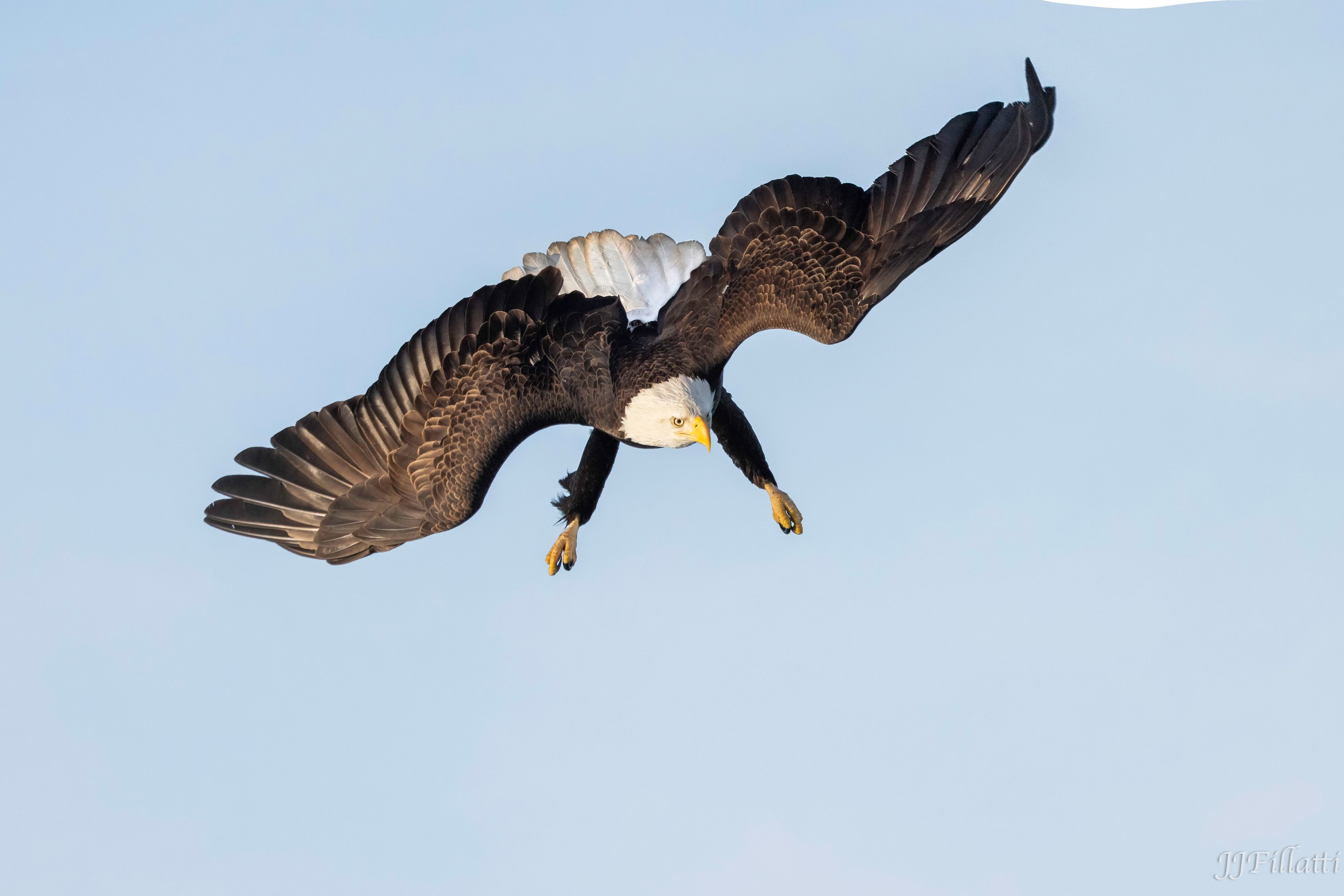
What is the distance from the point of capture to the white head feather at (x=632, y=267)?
11.2 meters

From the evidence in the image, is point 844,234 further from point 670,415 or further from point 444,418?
point 444,418

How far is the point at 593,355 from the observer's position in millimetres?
9867

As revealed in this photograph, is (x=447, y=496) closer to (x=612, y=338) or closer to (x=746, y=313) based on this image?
(x=612, y=338)

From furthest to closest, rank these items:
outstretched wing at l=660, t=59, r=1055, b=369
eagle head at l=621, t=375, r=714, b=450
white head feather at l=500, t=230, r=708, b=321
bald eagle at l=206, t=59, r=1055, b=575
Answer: white head feather at l=500, t=230, r=708, b=321 → outstretched wing at l=660, t=59, r=1055, b=369 → bald eagle at l=206, t=59, r=1055, b=575 → eagle head at l=621, t=375, r=714, b=450

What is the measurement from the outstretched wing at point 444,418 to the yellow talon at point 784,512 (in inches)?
60.7

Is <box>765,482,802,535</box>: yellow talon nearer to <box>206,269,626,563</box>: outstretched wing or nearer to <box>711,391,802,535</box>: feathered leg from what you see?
<box>711,391,802,535</box>: feathered leg

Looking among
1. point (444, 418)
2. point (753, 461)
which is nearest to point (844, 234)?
point (753, 461)

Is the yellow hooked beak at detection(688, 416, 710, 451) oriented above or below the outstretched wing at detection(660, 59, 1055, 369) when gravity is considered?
below

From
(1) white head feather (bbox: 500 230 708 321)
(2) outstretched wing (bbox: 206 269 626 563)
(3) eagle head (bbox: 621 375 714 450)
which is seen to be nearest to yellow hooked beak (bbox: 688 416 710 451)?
(3) eagle head (bbox: 621 375 714 450)

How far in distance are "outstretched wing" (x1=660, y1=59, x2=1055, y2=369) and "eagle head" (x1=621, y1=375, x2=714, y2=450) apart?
390 millimetres

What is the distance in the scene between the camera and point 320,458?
34.0ft

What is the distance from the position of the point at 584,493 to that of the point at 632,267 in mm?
1834

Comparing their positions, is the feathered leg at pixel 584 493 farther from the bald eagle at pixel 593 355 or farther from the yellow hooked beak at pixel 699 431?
the yellow hooked beak at pixel 699 431

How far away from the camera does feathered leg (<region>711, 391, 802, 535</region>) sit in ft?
34.5
